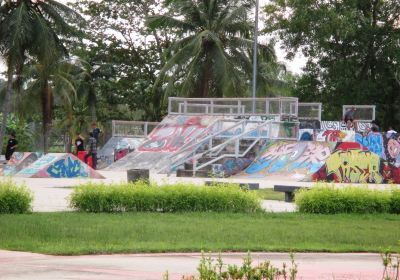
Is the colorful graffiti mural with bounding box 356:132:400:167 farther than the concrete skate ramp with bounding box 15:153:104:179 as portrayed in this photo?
Yes

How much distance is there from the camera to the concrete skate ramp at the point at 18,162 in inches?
1216

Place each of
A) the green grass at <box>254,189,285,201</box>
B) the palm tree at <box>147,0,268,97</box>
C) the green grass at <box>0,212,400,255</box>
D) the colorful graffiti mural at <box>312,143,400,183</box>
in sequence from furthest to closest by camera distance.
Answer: the palm tree at <box>147,0,268,97</box> → the colorful graffiti mural at <box>312,143,400,183</box> → the green grass at <box>254,189,285,201</box> → the green grass at <box>0,212,400,255</box>

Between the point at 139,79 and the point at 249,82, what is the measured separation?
1088 cm

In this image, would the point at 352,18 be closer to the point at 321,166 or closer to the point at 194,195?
the point at 321,166

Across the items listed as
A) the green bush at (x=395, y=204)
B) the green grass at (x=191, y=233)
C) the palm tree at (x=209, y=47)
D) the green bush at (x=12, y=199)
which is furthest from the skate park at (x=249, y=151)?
the green grass at (x=191, y=233)

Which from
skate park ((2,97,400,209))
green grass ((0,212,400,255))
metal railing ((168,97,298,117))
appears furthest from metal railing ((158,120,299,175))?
green grass ((0,212,400,255))

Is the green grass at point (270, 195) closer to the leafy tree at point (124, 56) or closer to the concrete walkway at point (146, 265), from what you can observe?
the concrete walkway at point (146, 265)

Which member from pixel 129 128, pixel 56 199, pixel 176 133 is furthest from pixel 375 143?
pixel 56 199

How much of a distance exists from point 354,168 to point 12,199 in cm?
1777

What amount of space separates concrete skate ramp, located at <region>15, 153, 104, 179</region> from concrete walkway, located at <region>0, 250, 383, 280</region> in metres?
19.0

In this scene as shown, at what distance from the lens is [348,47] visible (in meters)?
51.2

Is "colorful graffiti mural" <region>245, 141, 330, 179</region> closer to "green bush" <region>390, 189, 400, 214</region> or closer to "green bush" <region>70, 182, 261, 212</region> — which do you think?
"green bush" <region>390, 189, 400, 214</region>

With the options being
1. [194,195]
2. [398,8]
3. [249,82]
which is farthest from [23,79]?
[194,195]

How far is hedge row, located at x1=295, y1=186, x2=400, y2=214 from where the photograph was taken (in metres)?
16.8
